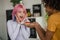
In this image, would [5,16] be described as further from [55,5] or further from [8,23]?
[55,5]

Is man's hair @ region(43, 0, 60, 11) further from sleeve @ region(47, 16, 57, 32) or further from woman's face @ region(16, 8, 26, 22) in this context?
woman's face @ region(16, 8, 26, 22)

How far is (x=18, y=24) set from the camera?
4.75 ft

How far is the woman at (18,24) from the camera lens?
1434 millimetres

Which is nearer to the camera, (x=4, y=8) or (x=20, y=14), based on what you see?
(x=20, y=14)

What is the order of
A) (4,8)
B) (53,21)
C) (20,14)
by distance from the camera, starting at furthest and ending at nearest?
(4,8) < (20,14) < (53,21)

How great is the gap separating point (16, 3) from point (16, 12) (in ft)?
0.32

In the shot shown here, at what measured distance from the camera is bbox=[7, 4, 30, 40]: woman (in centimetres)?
143

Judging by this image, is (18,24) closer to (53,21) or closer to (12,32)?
(12,32)

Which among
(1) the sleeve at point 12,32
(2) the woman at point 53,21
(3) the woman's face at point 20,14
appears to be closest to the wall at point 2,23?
(1) the sleeve at point 12,32

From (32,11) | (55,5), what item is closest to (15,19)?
(32,11)

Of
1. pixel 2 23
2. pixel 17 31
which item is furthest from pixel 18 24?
pixel 2 23

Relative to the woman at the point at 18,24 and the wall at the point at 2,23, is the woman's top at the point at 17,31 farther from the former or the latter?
the wall at the point at 2,23

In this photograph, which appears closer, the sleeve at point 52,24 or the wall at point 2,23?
the sleeve at point 52,24

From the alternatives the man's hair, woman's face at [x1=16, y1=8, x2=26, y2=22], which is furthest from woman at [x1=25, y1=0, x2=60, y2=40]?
woman's face at [x1=16, y1=8, x2=26, y2=22]
